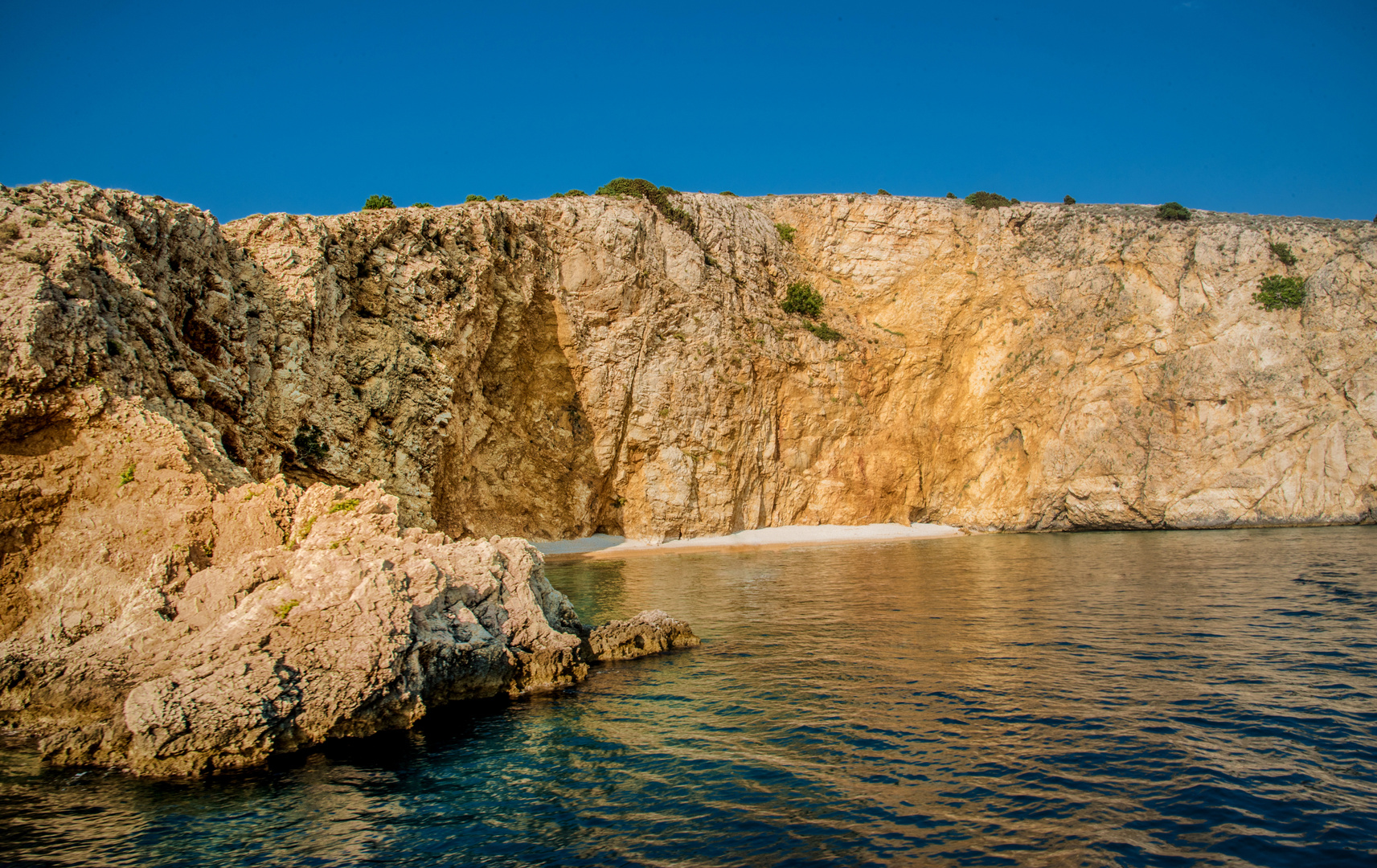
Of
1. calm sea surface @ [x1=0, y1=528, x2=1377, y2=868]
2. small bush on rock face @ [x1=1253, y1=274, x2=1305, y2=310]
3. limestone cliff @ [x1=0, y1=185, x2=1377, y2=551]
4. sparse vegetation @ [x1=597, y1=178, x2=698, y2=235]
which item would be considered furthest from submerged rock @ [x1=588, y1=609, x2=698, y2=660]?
small bush on rock face @ [x1=1253, y1=274, x2=1305, y2=310]

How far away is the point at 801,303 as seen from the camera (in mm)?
47594

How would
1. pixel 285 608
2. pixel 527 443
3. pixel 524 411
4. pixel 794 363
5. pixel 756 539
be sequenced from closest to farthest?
1. pixel 285 608
2. pixel 527 443
3. pixel 524 411
4. pixel 756 539
5. pixel 794 363

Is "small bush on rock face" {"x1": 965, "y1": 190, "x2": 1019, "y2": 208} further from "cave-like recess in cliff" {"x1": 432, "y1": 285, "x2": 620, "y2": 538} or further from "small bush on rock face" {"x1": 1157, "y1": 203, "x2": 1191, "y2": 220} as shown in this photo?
"cave-like recess in cliff" {"x1": 432, "y1": 285, "x2": 620, "y2": 538}

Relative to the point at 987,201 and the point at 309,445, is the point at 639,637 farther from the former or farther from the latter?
the point at 987,201

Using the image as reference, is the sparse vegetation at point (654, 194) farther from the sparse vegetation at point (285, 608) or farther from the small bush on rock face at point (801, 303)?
the sparse vegetation at point (285, 608)

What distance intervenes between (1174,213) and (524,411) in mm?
43825

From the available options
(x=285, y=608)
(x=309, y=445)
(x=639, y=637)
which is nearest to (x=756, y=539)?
(x=309, y=445)

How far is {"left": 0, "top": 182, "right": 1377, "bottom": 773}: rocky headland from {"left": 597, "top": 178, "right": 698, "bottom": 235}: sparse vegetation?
0.69 metres

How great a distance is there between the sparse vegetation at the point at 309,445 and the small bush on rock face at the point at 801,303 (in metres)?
31.1

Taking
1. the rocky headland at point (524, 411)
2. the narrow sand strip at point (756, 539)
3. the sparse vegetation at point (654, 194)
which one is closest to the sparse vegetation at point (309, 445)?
the rocky headland at point (524, 411)

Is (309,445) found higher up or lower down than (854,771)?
higher up

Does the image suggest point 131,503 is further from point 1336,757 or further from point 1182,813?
point 1336,757

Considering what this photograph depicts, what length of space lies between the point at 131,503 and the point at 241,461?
24.8ft

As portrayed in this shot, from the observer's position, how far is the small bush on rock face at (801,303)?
47.5m
